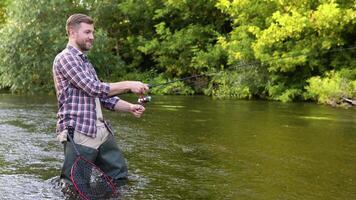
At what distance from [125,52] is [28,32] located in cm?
782

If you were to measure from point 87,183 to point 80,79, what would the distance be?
3.20 ft

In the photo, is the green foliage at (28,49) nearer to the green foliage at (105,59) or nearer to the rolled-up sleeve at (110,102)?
the green foliage at (105,59)

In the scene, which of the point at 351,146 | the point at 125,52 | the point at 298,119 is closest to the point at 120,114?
the point at 298,119

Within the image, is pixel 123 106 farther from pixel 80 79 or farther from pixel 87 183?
pixel 87 183

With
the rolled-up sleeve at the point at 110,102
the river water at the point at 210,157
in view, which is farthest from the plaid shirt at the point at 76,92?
the river water at the point at 210,157

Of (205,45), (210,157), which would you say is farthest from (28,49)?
(210,157)

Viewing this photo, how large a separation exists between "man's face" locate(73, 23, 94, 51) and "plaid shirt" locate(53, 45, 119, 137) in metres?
0.08

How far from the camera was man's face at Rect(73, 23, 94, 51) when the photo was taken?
4887 millimetres

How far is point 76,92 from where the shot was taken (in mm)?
4918

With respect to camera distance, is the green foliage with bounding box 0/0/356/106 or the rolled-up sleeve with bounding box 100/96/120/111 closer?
the rolled-up sleeve with bounding box 100/96/120/111

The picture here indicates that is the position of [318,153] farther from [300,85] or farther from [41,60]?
[41,60]

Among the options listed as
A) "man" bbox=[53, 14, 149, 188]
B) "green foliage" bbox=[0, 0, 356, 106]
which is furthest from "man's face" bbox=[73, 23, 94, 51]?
"green foliage" bbox=[0, 0, 356, 106]

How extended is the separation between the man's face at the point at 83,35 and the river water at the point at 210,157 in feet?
4.62

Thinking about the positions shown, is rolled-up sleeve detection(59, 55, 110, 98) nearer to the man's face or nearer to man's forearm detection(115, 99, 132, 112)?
the man's face
